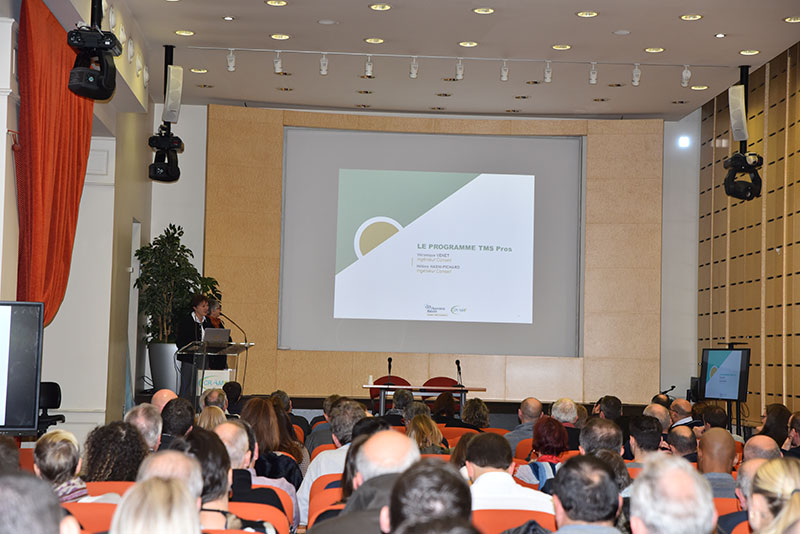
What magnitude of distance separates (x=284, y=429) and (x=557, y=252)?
8545mm

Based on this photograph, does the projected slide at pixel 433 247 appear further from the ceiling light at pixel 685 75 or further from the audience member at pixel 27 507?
the audience member at pixel 27 507

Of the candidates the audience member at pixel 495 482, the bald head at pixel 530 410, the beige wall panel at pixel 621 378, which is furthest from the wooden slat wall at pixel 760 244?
the audience member at pixel 495 482

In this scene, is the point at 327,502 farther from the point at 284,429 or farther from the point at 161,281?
the point at 161,281

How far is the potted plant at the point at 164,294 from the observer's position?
11.8 m

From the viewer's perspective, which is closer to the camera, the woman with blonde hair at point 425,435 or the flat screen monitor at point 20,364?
the flat screen monitor at point 20,364

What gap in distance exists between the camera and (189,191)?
13836mm

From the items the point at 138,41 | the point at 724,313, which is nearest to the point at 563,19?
the point at 138,41

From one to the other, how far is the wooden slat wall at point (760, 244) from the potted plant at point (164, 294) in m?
6.82

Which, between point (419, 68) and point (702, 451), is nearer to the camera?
point (702, 451)

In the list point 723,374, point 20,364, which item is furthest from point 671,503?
point 723,374

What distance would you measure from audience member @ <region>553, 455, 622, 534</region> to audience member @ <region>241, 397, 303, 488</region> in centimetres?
268

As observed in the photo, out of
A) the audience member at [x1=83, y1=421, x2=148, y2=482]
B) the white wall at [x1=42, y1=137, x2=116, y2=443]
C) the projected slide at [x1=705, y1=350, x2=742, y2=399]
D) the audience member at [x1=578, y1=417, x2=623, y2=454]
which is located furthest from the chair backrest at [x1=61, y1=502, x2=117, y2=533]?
the projected slide at [x1=705, y1=350, x2=742, y2=399]

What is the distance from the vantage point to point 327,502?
407 centimetres

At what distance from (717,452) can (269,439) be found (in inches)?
100.0
